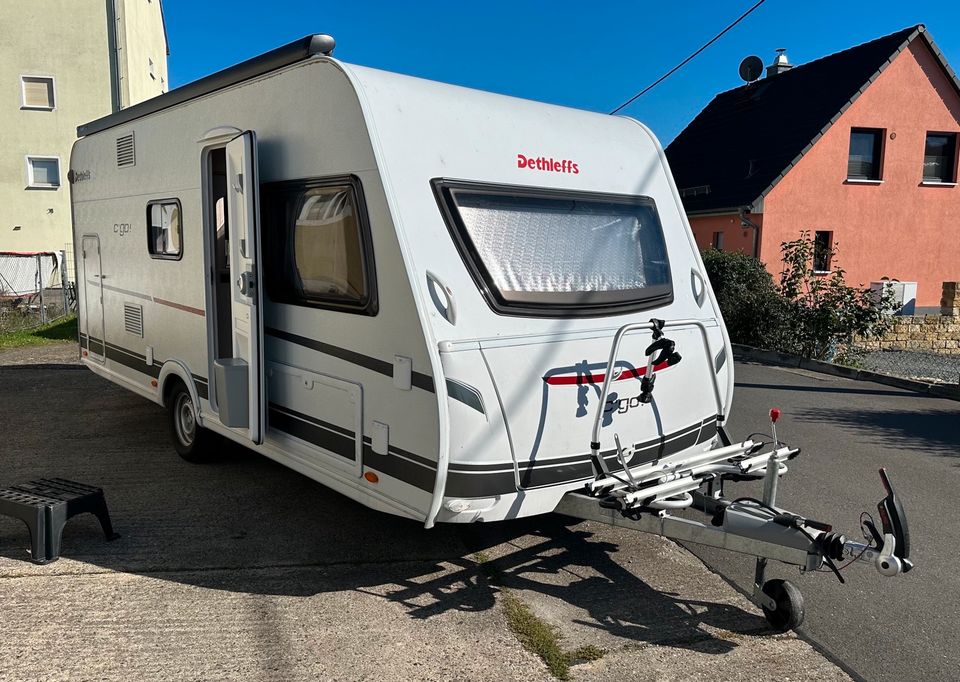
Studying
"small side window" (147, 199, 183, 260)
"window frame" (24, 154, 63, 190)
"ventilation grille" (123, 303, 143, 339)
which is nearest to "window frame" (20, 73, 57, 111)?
"window frame" (24, 154, 63, 190)

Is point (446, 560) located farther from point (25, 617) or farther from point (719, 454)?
point (25, 617)

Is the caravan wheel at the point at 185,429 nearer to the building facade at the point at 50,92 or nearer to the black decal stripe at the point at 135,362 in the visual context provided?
the black decal stripe at the point at 135,362

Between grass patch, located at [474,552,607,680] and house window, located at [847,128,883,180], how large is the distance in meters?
19.1

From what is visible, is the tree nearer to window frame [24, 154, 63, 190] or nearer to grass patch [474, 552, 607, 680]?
grass patch [474, 552, 607, 680]

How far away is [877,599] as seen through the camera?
4.22 m

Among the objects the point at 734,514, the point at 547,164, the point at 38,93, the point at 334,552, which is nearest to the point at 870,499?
the point at 734,514

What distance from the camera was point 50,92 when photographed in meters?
23.5

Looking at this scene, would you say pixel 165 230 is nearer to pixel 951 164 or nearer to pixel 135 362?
pixel 135 362

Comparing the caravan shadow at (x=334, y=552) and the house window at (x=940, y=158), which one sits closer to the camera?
the caravan shadow at (x=334, y=552)

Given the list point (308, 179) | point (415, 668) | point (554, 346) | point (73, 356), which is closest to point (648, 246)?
point (554, 346)

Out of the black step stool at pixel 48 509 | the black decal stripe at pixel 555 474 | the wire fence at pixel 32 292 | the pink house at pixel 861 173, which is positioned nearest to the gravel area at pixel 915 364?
Result: the pink house at pixel 861 173

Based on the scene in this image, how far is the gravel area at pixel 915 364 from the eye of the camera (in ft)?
38.9

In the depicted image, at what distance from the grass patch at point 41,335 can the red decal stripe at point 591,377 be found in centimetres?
1241

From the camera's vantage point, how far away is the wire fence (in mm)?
A: 15836
